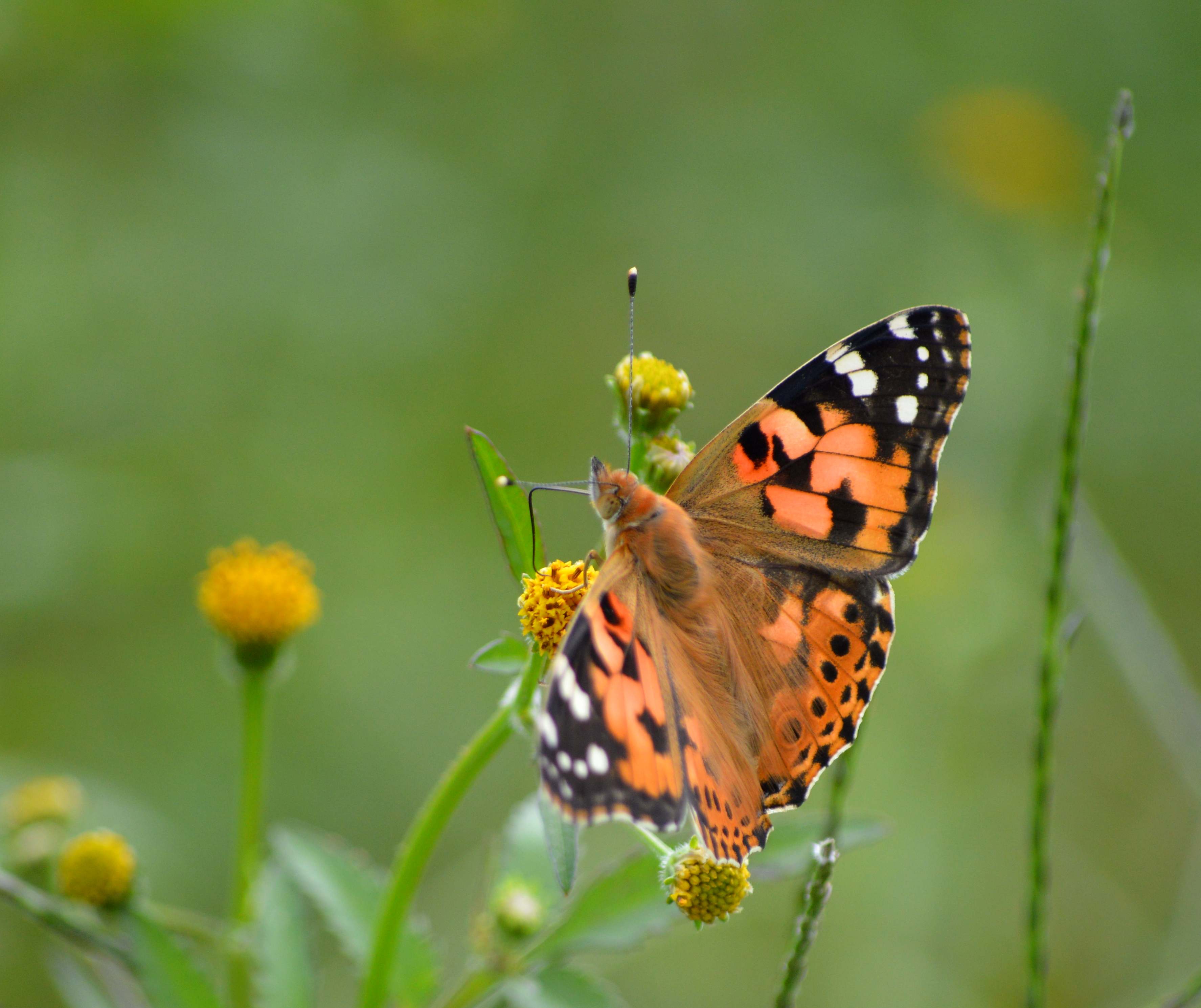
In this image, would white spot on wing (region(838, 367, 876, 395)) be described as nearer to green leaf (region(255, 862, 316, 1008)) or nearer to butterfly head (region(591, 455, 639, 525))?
butterfly head (region(591, 455, 639, 525))

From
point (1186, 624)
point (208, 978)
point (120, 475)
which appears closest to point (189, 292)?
point (120, 475)

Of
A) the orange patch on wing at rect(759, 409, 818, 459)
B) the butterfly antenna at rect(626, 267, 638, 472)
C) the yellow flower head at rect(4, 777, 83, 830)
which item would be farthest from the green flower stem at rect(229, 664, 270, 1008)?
the orange patch on wing at rect(759, 409, 818, 459)

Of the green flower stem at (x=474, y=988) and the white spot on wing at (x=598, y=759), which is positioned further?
the green flower stem at (x=474, y=988)

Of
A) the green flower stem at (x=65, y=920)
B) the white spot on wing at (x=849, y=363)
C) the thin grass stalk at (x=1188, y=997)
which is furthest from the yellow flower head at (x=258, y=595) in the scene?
A: the thin grass stalk at (x=1188, y=997)

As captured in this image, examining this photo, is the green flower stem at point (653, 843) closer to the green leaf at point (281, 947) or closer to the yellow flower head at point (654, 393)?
the green leaf at point (281, 947)

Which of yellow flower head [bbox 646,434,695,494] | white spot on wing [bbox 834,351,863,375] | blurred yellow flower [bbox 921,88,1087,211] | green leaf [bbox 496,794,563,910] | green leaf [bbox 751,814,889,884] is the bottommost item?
green leaf [bbox 496,794,563,910]

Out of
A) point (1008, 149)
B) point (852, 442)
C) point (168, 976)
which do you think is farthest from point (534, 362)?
point (168, 976)

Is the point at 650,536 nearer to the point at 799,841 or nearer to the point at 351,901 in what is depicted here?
the point at 799,841

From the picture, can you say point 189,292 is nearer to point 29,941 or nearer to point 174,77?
point 174,77
